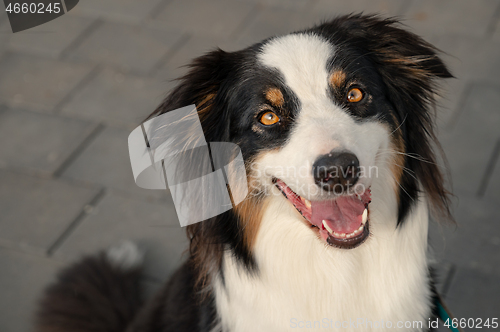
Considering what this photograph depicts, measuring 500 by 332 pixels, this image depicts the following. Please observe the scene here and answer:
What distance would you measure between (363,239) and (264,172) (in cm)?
46

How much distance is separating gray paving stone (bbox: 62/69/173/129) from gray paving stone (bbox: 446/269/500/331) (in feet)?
8.67

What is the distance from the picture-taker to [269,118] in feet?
6.63

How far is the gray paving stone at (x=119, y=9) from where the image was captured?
511cm

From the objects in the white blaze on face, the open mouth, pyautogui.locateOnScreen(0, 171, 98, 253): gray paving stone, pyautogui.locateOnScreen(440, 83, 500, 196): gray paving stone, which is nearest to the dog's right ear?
the white blaze on face

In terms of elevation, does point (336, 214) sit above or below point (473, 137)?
above

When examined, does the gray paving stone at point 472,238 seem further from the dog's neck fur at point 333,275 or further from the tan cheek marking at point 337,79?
the tan cheek marking at point 337,79

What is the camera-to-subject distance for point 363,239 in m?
1.94

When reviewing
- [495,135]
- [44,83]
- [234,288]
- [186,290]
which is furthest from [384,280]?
[44,83]

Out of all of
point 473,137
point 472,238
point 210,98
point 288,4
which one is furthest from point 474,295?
point 288,4

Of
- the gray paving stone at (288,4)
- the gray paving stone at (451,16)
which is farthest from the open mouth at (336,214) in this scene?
the gray paving stone at (288,4)

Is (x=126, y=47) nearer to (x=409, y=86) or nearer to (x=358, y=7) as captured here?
(x=358, y=7)

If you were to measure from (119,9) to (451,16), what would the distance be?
324 centimetres

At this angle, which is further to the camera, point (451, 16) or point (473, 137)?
point (451, 16)

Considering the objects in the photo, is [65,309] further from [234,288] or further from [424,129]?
[424,129]
